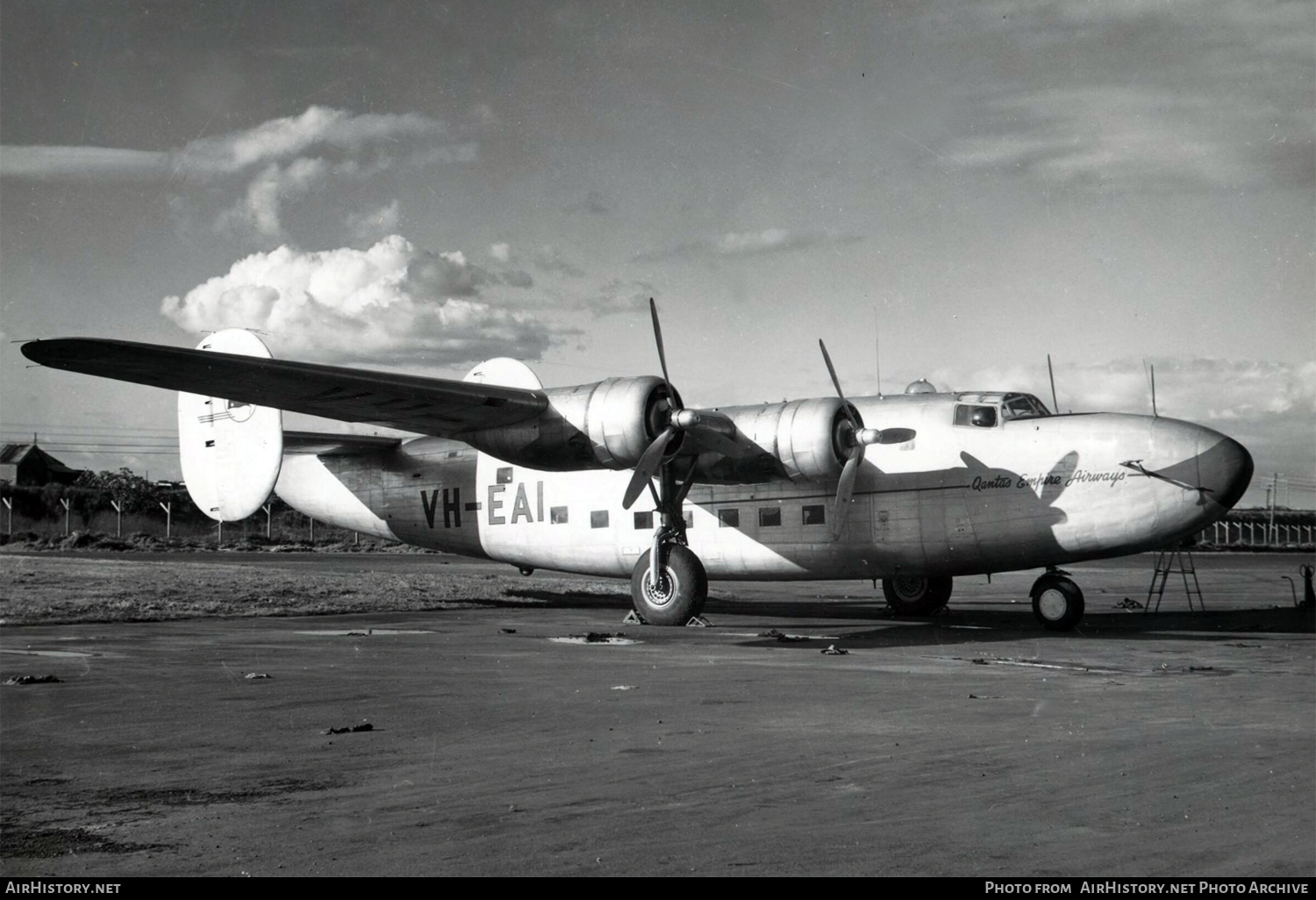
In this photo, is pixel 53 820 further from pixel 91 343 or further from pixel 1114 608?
pixel 1114 608

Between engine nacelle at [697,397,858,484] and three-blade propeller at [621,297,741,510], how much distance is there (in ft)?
1.01

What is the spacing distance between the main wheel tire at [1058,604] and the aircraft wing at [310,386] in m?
7.16

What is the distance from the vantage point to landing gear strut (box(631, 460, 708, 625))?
15.2 m

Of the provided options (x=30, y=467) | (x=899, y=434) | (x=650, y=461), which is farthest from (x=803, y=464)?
(x=30, y=467)

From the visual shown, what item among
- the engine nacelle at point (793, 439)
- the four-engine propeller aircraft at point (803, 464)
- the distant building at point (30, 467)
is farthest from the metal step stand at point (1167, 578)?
the distant building at point (30, 467)

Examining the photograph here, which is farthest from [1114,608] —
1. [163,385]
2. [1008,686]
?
[163,385]

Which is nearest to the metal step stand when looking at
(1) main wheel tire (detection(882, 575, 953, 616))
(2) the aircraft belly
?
(1) main wheel tire (detection(882, 575, 953, 616))

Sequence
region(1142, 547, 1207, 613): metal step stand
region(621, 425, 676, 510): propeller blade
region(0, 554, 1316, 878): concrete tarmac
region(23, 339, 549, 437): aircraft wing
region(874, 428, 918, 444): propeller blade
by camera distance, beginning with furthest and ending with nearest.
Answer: region(1142, 547, 1207, 613): metal step stand → region(874, 428, 918, 444): propeller blade → region(621, 425, 676, 510): propeller blade → region(23, 339, 549, 437): aircraft wing → region(0, 554, 1316, 878): concrete tarmac

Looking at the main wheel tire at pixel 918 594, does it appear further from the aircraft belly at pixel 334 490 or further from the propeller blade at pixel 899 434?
the aircraft belly at pixel 334 490

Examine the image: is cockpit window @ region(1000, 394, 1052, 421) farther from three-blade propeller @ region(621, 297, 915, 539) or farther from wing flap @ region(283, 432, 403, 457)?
wing flap @ region(283, 432, 403, 457)

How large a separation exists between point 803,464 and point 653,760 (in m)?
9.19

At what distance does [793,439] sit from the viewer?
1492cm

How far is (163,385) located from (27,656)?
4.21 meters

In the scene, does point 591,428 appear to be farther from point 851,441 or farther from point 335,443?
point 335,443
